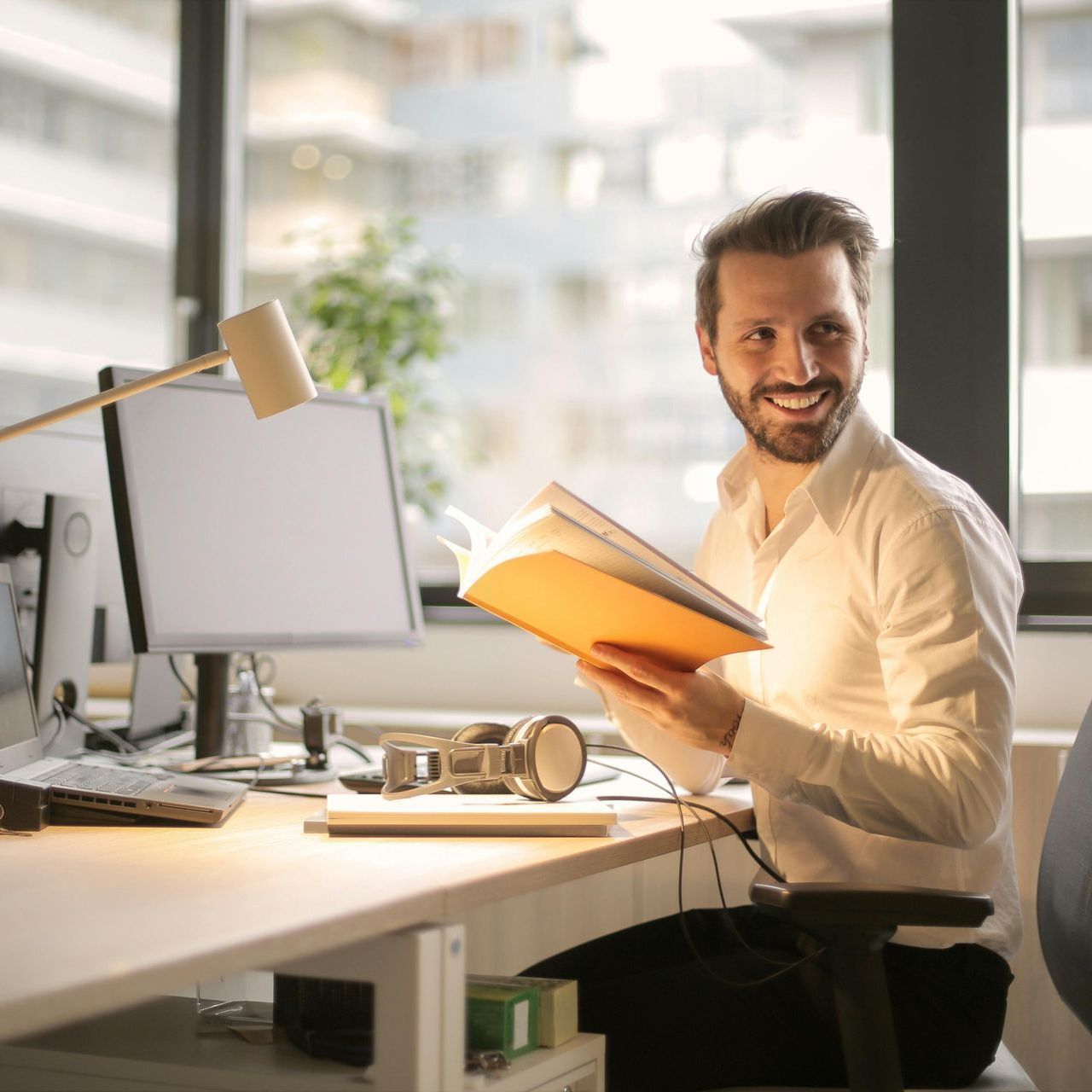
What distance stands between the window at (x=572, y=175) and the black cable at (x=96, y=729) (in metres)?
0.97

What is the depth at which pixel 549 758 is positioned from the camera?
4.79ft

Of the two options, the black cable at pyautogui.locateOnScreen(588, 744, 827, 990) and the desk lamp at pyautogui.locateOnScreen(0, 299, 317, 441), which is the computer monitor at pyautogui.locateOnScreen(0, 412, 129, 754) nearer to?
the desk lamp at pyautogui.locateOnScreen(0, 299, 317, 441)

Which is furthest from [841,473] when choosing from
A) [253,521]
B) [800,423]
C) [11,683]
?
[11,683]

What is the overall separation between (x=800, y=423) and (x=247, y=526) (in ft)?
2.46

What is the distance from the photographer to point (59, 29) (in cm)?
313

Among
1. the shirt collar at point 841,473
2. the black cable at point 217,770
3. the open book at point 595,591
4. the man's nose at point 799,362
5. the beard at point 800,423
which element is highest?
the man's nose at point 799,362

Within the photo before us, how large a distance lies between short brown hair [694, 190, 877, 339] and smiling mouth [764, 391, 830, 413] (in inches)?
5.5

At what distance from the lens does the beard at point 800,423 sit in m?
1.66

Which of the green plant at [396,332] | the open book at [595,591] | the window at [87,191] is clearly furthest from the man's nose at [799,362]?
the window at [87,191]

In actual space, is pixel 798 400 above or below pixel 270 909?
above

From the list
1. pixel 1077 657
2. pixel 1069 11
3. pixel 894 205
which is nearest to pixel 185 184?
pixel 894 205

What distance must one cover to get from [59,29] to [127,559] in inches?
79.3

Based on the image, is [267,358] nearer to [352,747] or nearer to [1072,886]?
[352,747]

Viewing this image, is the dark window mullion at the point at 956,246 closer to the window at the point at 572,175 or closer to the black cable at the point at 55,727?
the window at the point at 572,175
